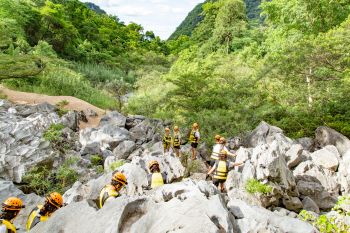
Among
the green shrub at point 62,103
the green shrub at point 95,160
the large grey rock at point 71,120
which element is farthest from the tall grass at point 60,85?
the green shrub at point 95,160

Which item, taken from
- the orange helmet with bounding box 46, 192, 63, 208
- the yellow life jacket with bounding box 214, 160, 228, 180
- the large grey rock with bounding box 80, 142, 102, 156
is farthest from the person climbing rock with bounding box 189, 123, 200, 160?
the orange helmet with bounding box 46, 192, 63, 208

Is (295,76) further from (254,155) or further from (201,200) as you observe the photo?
(201,200)

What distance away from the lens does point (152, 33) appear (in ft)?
269

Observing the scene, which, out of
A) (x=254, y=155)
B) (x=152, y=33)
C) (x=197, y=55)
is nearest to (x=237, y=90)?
(x=254, y=155)

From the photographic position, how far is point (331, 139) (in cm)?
1579

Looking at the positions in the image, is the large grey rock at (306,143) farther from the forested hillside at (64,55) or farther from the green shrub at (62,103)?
the forested hillside at (64,55)

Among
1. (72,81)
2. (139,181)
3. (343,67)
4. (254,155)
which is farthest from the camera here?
(72,81)

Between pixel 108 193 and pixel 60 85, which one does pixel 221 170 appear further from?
pixel 60 85

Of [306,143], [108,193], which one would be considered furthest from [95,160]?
[108,193]

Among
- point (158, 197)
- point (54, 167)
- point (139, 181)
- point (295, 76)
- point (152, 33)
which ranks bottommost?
point (54, 167)

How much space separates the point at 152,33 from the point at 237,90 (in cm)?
6474

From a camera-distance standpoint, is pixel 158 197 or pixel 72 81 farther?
pixel 72 81

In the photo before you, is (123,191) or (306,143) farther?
(306,143)

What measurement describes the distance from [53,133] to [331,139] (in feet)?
39.6
